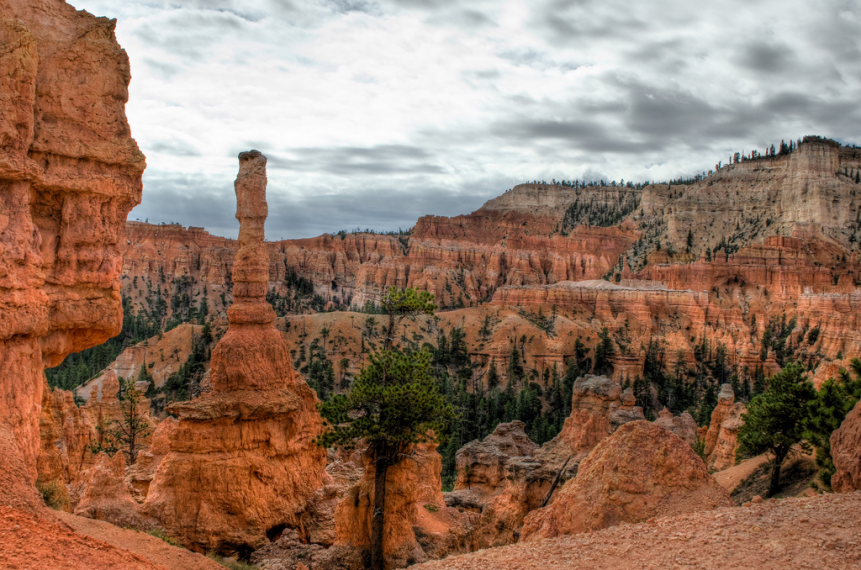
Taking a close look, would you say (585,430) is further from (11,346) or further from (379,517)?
(11,346)

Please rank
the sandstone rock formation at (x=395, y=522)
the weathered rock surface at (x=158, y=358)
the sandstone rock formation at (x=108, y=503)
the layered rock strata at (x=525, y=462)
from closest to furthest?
the sandstone rock formation at (x=108, y=503) < the sandstone rock formation at (x=395, y=522) < the layered rock strata at (x=525, y=462) < the weathered rock surface at (x=158, y=358)

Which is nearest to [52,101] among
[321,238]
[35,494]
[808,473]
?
[35,494]

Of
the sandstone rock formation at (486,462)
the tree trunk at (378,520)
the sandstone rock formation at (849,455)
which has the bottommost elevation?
the sandstone rock formation at (486,462)

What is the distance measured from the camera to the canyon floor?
26.0 feet

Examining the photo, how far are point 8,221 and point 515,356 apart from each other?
217 feet

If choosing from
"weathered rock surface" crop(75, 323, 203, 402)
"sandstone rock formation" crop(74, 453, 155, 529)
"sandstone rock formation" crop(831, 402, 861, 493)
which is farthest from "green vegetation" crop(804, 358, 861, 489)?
"weathered rock surface" crop(75, 323, 203, 402)

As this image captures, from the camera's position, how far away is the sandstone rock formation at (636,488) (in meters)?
10.7

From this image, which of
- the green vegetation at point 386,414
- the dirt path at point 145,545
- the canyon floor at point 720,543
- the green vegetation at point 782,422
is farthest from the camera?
the green vegetation at point 782,422

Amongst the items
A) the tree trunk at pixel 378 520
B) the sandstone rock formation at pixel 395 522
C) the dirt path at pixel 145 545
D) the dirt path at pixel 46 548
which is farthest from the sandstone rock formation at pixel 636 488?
the dirt path at pixel 46 548

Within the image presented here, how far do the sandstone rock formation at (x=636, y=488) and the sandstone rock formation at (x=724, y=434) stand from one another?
20.6m

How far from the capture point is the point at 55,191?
9.47 metres

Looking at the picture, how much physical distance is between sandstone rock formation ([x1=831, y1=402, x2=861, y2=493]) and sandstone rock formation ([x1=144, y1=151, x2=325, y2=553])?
13.7 meters

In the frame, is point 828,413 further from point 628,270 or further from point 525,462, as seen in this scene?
point 628,270

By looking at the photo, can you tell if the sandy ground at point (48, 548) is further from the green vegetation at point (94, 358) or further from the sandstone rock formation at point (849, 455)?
the green vegetation at point (94, 358)
